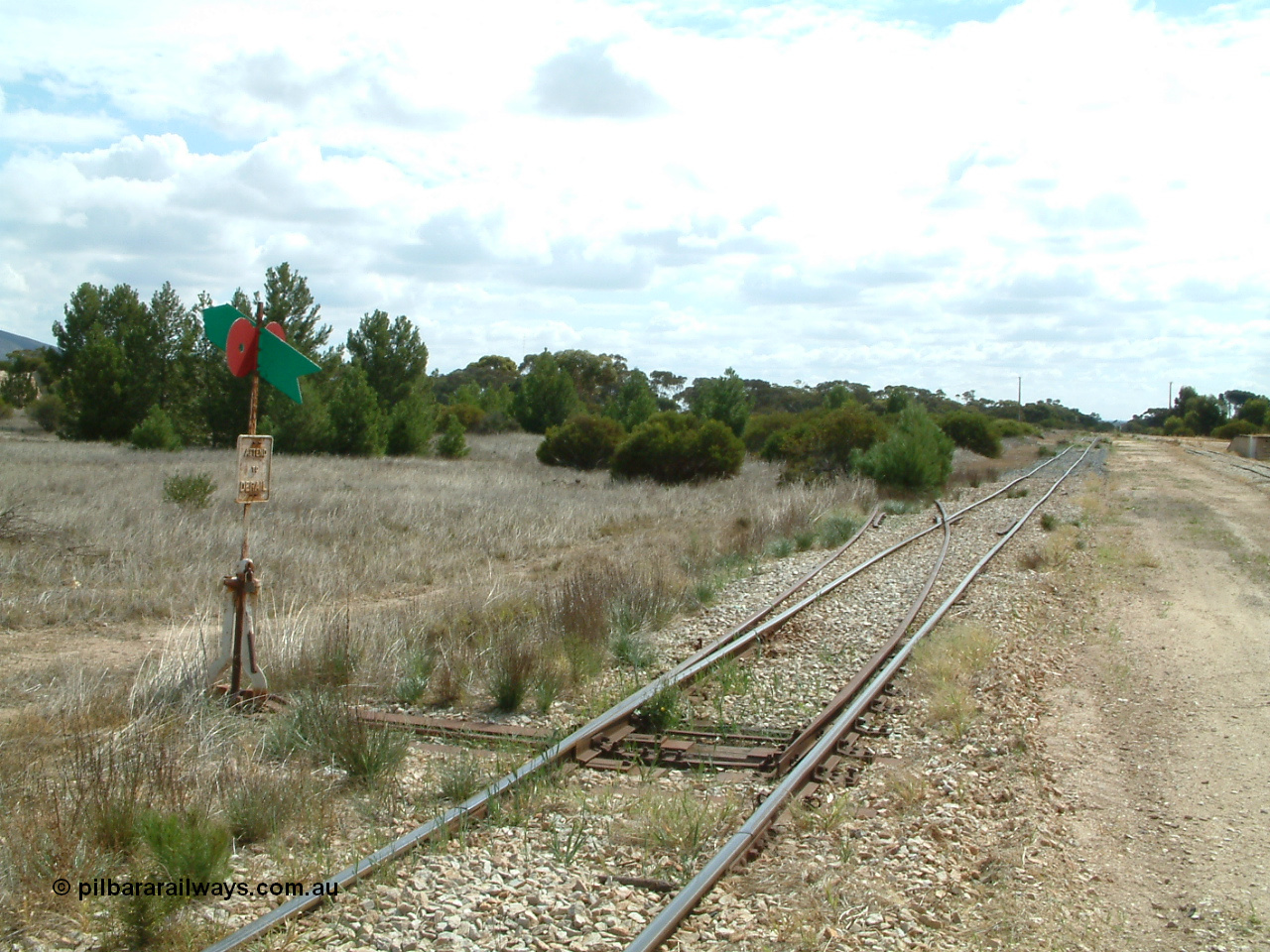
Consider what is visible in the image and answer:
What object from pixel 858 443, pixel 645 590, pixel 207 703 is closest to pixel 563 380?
pixel 858 443

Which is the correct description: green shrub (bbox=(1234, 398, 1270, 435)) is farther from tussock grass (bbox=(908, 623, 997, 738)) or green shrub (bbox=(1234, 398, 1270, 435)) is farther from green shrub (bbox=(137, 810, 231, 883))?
green shrub (bbox=(137, 810, 231, 883))

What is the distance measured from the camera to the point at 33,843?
14.6 feet

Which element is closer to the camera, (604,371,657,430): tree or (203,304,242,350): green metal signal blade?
(203,304,242,350): green metal signal blade

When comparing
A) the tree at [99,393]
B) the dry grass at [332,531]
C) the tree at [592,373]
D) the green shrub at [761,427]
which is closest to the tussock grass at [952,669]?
the dry grass at [332,531]

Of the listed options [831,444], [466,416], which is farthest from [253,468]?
[466,416]

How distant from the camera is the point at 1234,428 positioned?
96062 mm

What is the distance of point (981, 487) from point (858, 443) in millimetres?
4735

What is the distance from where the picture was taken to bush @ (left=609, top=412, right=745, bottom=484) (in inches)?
1367

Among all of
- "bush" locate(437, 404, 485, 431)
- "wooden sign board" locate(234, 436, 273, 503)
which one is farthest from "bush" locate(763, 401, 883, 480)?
"bush" locate(437, 404, 485, 431)

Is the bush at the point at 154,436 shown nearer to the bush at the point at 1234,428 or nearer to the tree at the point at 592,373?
the tree at the point at 592,373

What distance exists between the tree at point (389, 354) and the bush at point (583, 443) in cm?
2641

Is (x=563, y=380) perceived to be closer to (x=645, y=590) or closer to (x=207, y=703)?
(x=645, y=590)

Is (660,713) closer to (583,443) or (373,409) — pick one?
(583,443)

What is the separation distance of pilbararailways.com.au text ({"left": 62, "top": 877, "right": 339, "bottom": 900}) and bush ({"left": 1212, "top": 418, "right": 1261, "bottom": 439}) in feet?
335
